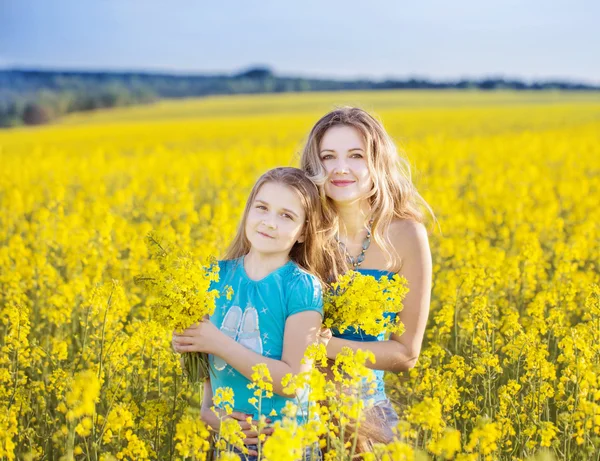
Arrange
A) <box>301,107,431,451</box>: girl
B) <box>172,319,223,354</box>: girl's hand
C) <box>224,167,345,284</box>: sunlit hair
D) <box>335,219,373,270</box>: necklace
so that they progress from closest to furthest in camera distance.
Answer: <box>172,319,223,354</box>: girl's hand, <box>224,167,345,284</box>: sunlit hair, <box>301,107,431,451</box>: girl, <box>335,219,373,270</box>: necklace

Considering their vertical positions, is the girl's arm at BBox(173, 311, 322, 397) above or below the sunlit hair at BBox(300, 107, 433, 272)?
below

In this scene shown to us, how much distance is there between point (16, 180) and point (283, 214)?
10.8m

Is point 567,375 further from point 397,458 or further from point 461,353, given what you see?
point 397,458

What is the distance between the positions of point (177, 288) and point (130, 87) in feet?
316

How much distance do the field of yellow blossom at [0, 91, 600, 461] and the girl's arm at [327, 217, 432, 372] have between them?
120mm

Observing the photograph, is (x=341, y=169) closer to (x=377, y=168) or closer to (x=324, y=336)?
(x=377, y=168)

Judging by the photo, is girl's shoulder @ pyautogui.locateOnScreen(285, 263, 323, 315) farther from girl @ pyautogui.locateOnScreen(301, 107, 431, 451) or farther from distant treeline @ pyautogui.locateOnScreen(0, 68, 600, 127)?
distant treeline @ pyautogui.locateOnScreen(0, 68, 600, 127)

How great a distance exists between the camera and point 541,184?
11.3m

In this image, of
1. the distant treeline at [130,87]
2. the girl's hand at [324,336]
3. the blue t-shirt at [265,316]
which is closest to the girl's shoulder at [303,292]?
the blue t-shirt at [265,316]

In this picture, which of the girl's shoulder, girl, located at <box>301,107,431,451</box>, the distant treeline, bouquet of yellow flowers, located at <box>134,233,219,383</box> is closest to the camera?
bouquet of yellow flowers, located at <box>134,233,219,383</box>

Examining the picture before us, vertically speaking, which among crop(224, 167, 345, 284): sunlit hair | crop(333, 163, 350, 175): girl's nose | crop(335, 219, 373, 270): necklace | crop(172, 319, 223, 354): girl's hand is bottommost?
crop(172, 319, 223, 354): girl's hand

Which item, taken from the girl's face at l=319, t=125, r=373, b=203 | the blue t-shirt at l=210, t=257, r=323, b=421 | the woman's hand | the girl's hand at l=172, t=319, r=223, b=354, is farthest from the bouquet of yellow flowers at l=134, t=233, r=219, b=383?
the girl's face at l=319, t=125, r=373, b=203

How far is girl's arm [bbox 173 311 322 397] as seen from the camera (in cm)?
276

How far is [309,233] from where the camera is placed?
313 centimetres
